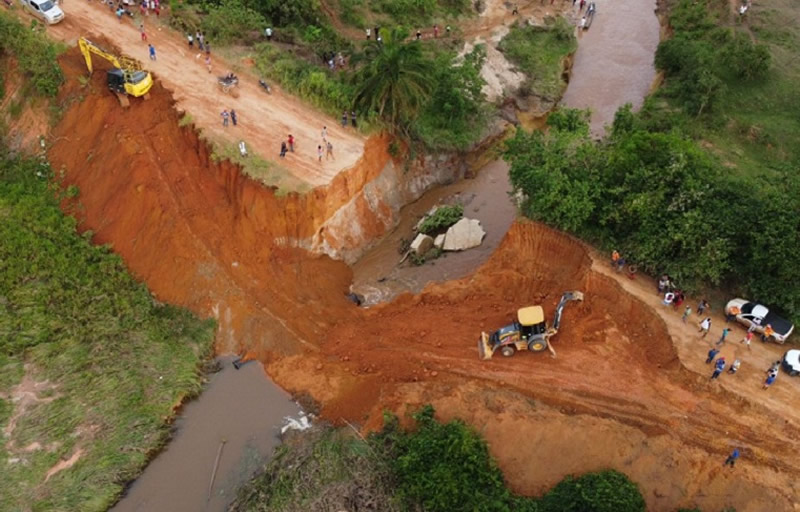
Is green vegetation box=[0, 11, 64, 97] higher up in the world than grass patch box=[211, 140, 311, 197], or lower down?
higher up

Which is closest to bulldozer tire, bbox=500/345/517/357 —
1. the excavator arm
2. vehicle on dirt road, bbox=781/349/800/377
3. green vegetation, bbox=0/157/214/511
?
vehicle on dirt road, bbox=781/349/800/377

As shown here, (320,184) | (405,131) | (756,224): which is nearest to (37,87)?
(320,184)

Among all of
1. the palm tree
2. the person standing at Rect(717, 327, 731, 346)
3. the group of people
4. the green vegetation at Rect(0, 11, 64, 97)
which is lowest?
the person standing at Rect(717, 327, 731, 346)

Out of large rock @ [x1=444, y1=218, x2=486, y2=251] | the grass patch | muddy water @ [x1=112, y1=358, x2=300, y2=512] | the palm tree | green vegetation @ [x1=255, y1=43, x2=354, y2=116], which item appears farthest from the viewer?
green vegetation @ [x1=255, y1=43, x2=354, y2=116]

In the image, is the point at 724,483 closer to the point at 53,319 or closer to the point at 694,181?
the point at 694,181

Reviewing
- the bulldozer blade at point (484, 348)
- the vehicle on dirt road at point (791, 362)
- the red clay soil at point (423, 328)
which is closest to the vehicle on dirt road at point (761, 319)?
the vehicle on dirt road at point (791, 362)

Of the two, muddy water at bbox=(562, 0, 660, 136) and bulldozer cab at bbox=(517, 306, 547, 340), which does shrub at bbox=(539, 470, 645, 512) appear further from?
muddy water at bbox=(562, 0, 660, 136)

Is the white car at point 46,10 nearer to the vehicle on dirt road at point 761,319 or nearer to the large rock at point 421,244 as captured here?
the large rock at point 421,244
